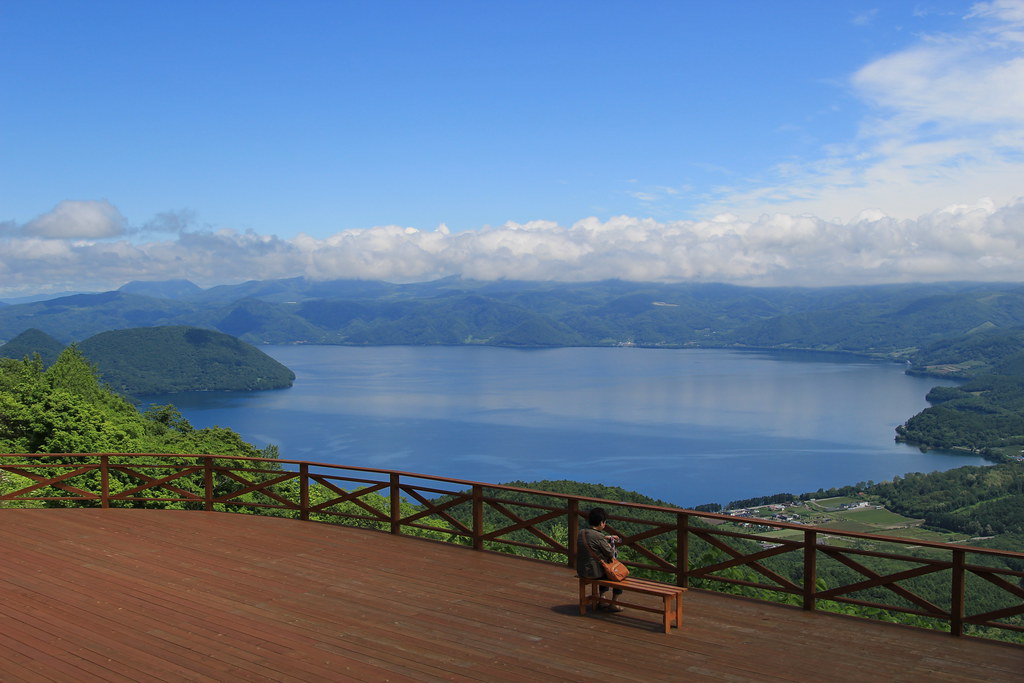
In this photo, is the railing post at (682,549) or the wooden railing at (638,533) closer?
the wooden railing at (638,533)

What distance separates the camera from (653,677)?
532 centimetres

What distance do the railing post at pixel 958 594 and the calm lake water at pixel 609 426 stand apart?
58786 mm

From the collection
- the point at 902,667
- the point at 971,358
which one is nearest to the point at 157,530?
the point at 902,667

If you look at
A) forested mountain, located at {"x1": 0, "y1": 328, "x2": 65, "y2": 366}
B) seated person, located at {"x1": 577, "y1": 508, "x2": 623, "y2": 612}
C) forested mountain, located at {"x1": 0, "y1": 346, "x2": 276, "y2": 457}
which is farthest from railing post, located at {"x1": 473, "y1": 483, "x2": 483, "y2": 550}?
forested mountain, located at {"x1": 0, "y1": 328, "x2": 65, "y2": 366}

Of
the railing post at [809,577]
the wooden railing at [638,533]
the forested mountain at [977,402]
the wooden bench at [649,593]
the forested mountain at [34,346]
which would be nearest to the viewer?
the wooden bench at [649,593]

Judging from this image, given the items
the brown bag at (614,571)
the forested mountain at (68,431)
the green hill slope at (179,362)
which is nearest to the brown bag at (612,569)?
the brown bag at (614,571)

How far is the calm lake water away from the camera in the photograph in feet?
236

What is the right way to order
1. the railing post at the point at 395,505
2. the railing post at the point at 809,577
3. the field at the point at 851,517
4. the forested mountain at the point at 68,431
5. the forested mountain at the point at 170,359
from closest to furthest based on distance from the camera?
the railing post at the point at 809,577, the railing post at the point at 395,505, the forested mountain at the point at 68,431, the field at the point at 851,517, the forested mountain at the point at 170,359

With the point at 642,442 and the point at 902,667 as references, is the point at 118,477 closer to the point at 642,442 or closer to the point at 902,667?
the point at 902,667

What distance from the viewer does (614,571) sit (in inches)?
259

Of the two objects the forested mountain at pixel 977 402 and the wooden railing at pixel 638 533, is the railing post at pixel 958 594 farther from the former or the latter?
the forested mountain at pixel 977 402

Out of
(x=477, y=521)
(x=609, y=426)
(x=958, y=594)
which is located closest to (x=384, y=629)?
(x=477, y=521)

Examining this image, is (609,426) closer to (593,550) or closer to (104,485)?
(104,485)

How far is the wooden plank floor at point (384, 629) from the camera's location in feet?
18.0
